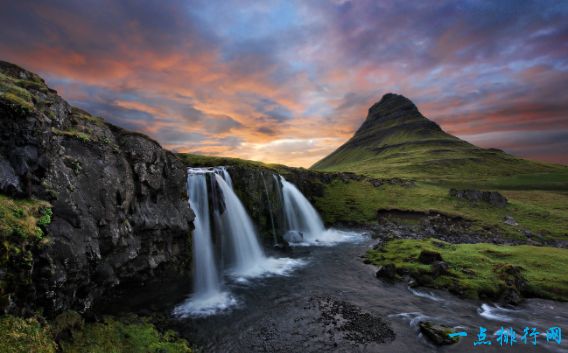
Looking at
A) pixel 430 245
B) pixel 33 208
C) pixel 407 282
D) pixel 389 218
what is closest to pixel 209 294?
pixel 33 208

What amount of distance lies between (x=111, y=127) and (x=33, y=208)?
1308 centimetres

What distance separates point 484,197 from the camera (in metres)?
67.6

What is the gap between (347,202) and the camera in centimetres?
7069

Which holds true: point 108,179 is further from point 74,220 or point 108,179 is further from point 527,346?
point 527,346

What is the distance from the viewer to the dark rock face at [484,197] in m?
66.1

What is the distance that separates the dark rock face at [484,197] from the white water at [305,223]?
36848 millimetres

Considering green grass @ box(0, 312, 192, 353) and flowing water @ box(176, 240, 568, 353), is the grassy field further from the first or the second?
green grass @ box(0, 312, 192, 353)

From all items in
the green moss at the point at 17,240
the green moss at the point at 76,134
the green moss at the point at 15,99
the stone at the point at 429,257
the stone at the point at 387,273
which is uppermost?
the green moss at the point at 15,99

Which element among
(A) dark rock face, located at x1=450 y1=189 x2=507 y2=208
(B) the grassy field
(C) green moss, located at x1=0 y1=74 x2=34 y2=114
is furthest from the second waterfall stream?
(A) dark rock face, located at x1=450 y1=189 x2=507 y2=208

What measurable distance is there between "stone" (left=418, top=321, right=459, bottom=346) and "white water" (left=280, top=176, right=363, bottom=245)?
27.3m

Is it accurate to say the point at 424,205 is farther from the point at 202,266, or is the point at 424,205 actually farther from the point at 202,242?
the point at 202,266

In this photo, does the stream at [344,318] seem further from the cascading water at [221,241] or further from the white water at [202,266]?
the cascading water at [221,241]

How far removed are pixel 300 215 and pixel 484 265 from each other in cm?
3162

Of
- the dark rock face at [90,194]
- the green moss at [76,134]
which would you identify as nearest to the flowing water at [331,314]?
the dark rock face at [90,194]
